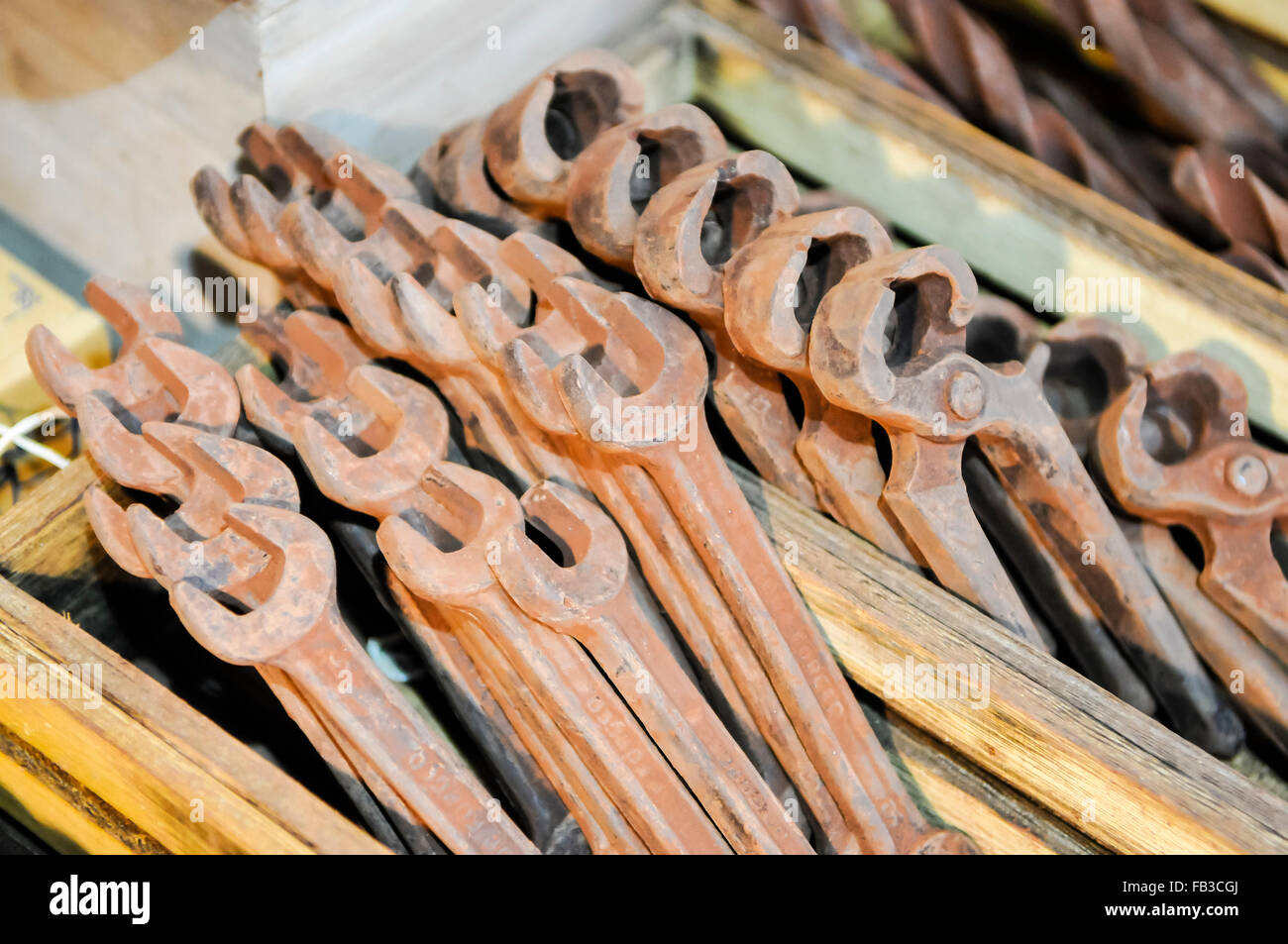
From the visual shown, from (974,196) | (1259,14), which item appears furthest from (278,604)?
(1259,14)

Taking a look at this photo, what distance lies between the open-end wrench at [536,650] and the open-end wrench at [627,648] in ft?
0.05

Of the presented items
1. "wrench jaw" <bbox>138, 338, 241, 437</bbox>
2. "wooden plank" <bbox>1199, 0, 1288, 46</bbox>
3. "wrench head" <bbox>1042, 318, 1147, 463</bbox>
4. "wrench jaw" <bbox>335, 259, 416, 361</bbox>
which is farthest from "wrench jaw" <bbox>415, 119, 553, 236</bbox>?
"wooden plank" <bbox>1199, 0, 1288, 46</bbox>

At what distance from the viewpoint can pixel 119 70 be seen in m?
1.49

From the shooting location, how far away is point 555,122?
145 cm

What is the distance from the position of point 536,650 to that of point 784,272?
1.32 feet

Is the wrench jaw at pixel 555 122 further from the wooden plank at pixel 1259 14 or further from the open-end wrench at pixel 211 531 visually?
the wooden plank at pixel 1259 14

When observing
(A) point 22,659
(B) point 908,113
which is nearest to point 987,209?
(B) point 908,113

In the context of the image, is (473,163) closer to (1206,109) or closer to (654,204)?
(654,204)

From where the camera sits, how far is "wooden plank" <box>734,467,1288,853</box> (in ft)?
3.74

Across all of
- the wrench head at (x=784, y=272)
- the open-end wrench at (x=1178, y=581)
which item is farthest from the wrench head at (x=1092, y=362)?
the wrench head at (x=784, y=272)

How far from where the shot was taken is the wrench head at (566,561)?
104 centimetres

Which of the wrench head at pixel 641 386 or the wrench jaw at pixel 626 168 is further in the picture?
the wrench jaw at pixel 626 168

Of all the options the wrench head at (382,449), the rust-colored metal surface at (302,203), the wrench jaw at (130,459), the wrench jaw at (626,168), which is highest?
the wrench jaw at (626,168)

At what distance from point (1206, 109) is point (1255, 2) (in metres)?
0.19
